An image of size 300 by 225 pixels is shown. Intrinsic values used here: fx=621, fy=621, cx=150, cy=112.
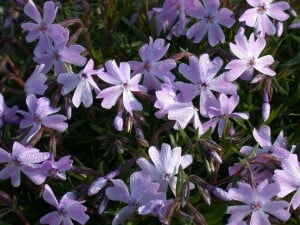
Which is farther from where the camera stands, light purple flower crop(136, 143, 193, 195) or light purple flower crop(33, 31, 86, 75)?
light purple flower crop(33, 31, 86, 75)

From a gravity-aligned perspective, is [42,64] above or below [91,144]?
above

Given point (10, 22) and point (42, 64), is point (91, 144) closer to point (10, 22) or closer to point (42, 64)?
point (42, 64)

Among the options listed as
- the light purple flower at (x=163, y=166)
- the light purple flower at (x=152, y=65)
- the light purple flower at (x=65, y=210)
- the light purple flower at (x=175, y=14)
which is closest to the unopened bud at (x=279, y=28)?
the light purple flower at (x=175, y=14)

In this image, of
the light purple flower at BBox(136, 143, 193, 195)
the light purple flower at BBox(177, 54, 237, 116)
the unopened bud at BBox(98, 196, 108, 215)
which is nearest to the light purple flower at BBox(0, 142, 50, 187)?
the unopened bud at BBox(98, 196, 108, 215)

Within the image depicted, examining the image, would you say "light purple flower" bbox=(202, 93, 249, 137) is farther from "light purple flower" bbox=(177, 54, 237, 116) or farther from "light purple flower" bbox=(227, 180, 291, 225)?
"light purple flower" bbox=(227, 180, 291, 225)

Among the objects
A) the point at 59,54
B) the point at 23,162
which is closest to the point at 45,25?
the point at 59,54

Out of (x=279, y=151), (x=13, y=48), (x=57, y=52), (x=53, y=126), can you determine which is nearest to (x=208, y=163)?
(x=279, y=151)
